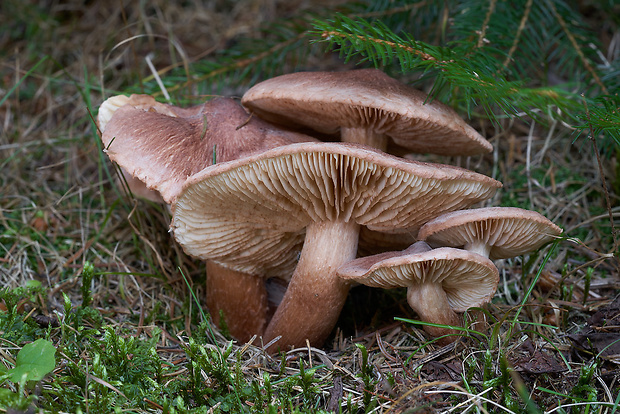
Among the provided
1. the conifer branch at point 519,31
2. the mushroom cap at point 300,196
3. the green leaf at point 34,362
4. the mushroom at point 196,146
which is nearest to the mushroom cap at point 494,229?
the mushroom cap at point 300,196

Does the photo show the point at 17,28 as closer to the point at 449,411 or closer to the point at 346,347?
the point at 346,347

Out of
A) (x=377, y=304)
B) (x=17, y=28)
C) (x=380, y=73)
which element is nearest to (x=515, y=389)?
(x=377, y=304)

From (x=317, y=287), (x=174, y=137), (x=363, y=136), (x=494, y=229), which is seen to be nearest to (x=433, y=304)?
(x=494, y=229)

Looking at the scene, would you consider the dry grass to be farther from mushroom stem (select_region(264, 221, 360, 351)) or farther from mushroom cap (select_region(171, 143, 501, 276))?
mushroom cap (select_region(171, 143, 501, 276))

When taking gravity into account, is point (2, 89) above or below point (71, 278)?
above

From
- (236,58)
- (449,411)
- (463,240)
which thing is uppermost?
(236,58)

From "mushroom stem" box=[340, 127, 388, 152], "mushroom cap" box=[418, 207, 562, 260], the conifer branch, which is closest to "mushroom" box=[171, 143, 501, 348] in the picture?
"mushroom cap" box=[418, 207, 562, 260]

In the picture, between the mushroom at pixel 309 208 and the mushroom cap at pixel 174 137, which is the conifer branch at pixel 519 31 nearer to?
the mushroom at pixel 309 208

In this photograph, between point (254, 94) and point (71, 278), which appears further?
point (71, 278)
